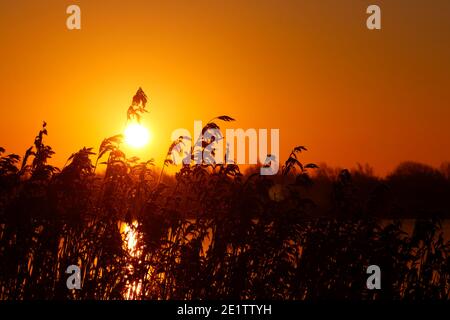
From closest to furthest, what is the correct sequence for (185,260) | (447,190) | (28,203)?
(28,203) < (185,260) < (447,190)

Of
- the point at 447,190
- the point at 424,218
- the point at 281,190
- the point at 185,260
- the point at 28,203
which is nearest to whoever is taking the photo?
the point at 28,203

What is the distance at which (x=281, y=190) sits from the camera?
973 cm

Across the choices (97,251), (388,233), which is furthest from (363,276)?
(97,251)

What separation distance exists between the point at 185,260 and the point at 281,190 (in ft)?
5.89

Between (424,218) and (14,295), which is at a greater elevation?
(424,218)

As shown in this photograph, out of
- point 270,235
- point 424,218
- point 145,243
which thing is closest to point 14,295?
point 145,243

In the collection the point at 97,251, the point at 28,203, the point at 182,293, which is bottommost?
the point at 182,293

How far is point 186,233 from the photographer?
9.29 metres

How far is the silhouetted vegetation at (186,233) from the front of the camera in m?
8.50

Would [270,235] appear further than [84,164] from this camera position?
Yes

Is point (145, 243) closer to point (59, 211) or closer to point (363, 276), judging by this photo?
point (59, 211)

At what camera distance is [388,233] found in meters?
10.0

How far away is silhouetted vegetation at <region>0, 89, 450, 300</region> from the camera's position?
8500 mm

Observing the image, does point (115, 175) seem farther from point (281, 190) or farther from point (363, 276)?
point (363, 276)
